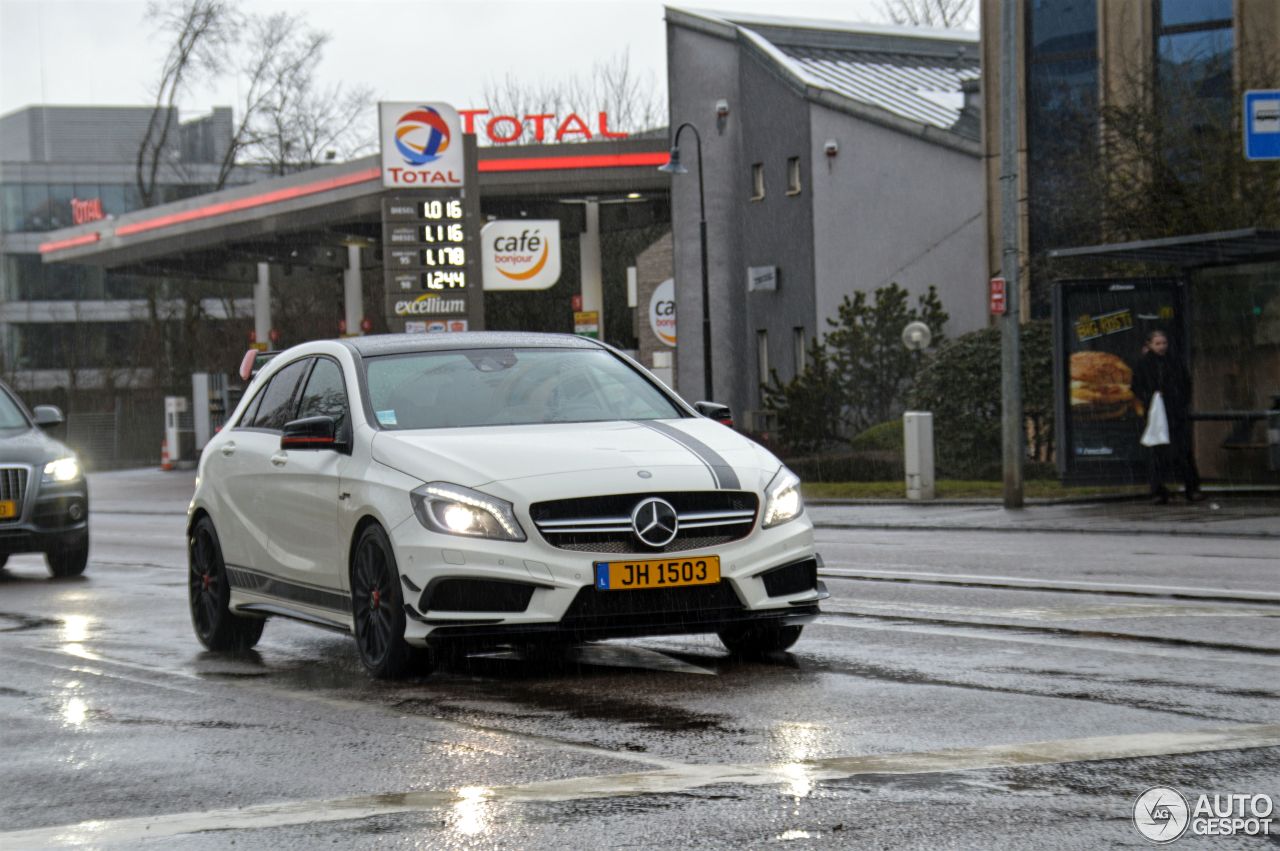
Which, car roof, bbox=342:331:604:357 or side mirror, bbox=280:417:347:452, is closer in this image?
side mirror, bbox=280:417:347:452

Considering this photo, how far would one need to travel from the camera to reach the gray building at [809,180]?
41.1 meters

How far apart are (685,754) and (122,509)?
1150 inches

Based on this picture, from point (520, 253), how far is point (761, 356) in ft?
41.5

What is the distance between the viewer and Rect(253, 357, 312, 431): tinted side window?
10.6m

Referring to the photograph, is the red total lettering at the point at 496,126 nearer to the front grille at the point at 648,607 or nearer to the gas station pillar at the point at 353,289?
the gas station pillar at the point at 353,289

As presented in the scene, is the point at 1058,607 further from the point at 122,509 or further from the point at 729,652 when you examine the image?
the point at 122,509

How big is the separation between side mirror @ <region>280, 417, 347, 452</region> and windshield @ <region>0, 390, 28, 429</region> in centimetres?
920

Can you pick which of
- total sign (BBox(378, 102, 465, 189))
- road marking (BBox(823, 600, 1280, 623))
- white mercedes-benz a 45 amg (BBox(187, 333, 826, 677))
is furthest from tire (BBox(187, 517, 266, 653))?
total sign (BBox(378, 102, 465, 189))

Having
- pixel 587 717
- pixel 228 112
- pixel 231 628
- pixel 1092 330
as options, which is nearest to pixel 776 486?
pixel 587 717

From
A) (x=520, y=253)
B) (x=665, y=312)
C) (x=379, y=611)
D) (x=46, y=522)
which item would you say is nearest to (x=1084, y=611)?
(x=379, y=611)

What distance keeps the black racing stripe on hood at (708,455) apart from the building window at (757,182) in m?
38.2

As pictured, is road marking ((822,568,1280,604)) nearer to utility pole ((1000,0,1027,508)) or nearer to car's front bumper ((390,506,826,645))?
car's front bumper ((390,506,826,645))

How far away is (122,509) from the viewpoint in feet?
113

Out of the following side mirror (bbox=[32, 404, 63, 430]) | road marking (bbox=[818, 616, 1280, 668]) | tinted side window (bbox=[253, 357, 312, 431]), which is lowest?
road marking (bbox=[818, 616, 1280, 668])
